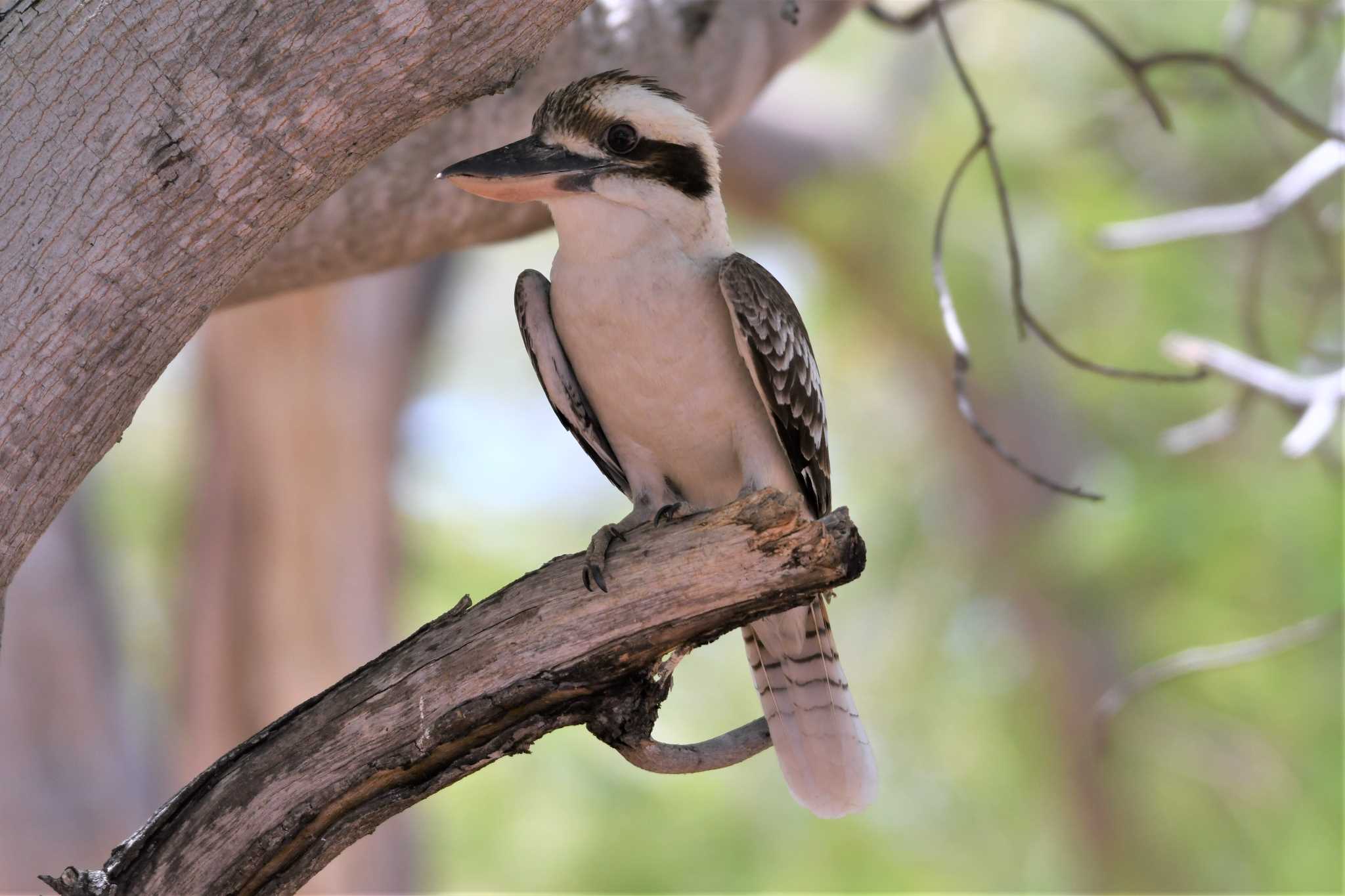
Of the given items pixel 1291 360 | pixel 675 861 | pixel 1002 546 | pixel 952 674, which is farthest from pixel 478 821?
pixel 1291 360

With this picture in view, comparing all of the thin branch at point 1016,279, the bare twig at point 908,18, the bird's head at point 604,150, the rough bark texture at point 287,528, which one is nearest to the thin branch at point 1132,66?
the bare twig at point 908,18

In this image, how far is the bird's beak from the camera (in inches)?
93.7

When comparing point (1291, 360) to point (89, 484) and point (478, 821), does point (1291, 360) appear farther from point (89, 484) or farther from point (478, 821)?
point (89, 484)

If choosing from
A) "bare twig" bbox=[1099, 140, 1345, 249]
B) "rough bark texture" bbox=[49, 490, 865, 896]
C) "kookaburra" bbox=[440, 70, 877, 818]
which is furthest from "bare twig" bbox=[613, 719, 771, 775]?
"bare twig" bbox=[1099, 140, 1345, 249]

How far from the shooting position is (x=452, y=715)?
6.71 feet

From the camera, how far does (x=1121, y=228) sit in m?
4.24

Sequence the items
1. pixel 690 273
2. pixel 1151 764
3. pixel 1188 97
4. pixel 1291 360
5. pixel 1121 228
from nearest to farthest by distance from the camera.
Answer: pixel 690 273 < pixel 1121 228 < pixel 1188 97 < pixel 1291 360 < pixel 1151 764

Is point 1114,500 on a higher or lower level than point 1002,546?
lower

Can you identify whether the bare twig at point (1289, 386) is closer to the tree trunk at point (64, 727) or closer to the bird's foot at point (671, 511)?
the bird's foot at point (671, 511)

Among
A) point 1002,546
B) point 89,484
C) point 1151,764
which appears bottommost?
point 1151,764

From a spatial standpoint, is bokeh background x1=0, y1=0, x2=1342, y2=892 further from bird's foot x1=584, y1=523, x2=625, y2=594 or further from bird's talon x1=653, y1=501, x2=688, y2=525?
bird's foot x1=584, y1=523, x2=625, y2=594

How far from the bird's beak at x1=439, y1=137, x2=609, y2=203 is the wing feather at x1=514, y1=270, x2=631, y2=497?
0.31 meters

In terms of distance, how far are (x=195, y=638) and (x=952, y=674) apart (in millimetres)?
4493

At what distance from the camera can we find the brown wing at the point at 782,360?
2.51 m
